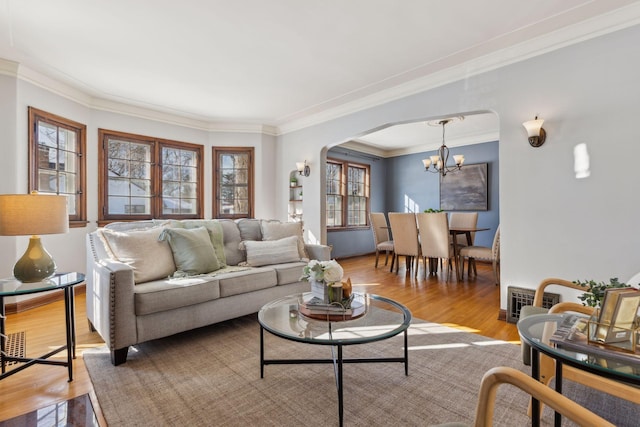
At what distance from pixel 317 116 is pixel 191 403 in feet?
13.9

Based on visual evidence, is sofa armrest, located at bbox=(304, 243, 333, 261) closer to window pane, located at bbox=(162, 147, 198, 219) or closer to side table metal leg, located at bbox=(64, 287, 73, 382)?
side table metal leg, located at bbox=(64, 287, 73, 382)

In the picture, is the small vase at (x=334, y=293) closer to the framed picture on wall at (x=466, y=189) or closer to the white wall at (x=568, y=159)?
the white wall at (x=568, y=159)

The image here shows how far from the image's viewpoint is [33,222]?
1.94 metres

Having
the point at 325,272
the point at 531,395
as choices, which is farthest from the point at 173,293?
the point at 531,395

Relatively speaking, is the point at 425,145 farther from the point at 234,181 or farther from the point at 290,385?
the point at 290,385

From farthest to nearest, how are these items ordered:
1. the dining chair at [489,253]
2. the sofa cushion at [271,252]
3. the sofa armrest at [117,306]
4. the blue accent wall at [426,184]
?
the blue accent wall at [426,184] → the dining chair at [489,253] → the sofa cushion at [271,252] → the sofa armrest at [117,306]

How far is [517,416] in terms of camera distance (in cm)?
161

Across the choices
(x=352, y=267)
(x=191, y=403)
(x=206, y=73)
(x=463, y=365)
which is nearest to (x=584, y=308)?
(x=463, y=365)

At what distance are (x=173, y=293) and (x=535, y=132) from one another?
3319 millimetres

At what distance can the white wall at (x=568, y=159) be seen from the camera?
248 centimetres

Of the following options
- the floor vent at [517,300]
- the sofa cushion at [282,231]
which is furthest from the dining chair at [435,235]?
the sofa cushion at [282,231]

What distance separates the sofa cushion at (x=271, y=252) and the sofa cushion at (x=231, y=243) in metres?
0.14

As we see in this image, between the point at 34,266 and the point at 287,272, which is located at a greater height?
the point at 34,266

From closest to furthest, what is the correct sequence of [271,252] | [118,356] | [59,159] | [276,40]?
1. [118,356]
2. [276,40]
3. [271,252]
4. [59,159]
